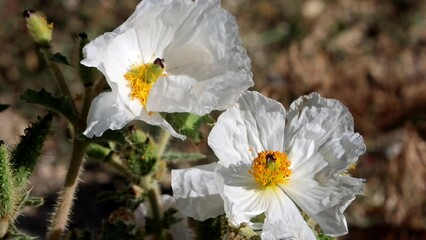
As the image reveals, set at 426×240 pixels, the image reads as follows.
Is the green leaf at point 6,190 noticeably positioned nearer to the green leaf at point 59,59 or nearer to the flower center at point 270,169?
the green leaf at point 59,59

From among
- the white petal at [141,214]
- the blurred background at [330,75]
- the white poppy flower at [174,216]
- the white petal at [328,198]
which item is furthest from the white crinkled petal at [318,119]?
the blurred background at [330,75]

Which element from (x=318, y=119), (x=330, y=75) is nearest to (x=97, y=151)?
(x=318, y=119)

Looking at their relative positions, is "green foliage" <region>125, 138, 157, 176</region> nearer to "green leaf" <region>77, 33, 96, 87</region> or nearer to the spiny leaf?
"green leaf" <region>77, 33, 96, 87</region>

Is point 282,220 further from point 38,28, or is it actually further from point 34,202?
point 38,28

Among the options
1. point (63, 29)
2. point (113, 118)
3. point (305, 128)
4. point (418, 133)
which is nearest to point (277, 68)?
point (418, 133)

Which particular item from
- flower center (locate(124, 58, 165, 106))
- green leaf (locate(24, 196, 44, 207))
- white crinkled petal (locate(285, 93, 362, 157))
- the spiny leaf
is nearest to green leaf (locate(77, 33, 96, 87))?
flower center (locate(124, 58, 165, 106))
